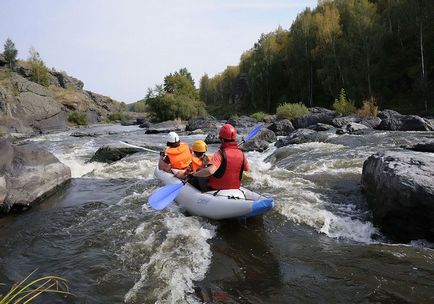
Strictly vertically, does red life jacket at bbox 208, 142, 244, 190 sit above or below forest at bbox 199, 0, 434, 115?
below

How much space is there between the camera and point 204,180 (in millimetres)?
5836

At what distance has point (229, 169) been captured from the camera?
5.43 m

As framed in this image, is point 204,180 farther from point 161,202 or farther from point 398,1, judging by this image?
point 398,1

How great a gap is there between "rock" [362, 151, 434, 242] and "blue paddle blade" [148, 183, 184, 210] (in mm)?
2934

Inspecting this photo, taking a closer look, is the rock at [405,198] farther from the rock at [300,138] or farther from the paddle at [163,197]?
the rock at [300,138]

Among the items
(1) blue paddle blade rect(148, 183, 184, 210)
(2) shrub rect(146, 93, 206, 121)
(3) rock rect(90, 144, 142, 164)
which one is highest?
(2) shrub rect(146, 93, 206, 121)

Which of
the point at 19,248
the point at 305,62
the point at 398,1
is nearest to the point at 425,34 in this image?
the point at 398,1

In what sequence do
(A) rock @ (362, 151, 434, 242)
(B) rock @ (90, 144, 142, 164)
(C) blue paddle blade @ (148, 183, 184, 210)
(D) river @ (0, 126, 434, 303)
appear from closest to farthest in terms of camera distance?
(D) river @ (0, 126, 434, 303) < (A) rock @ (362, 151, 434, 242) < (C) blue paddle blade @ (148, 183, 184, 210) < (B) rock @ (90, 144, 142, 164)

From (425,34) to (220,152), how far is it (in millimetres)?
25309

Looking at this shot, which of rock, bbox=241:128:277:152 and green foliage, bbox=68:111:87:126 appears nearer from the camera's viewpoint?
rock, bbox=241:128:277:152

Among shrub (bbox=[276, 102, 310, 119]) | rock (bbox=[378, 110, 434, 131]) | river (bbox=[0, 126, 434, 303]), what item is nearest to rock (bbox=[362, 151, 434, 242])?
river (bbox=[0, 126, 434, 303])

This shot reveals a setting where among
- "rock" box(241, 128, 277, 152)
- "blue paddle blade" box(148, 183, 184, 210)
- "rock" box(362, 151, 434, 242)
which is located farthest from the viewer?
"rock" box(241, 128, 277, 152)

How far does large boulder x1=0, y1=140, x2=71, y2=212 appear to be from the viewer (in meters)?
6.39

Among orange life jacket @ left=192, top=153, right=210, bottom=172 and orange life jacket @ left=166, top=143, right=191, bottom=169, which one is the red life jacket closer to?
orange life jacket @ left=192, top=153, right=210, bottom=172
